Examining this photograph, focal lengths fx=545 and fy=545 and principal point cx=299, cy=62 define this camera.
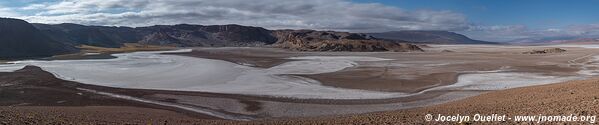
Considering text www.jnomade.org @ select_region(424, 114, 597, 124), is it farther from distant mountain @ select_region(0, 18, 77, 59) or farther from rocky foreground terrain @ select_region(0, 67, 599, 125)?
distant mountain @ select_region(0, 18, 77, 59)

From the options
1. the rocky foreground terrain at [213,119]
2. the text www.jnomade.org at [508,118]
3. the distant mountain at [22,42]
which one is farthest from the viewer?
the distant mountain at [22,42]

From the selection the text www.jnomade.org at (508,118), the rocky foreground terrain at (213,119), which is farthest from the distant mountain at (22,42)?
the text www.jnomade.org at (508,118)

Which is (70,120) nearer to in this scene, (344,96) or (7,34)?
(344,96)

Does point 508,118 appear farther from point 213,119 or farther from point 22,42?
point 22,42

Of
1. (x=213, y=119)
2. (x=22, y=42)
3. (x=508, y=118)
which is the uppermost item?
(x=22, y=42)

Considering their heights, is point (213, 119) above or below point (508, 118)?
below

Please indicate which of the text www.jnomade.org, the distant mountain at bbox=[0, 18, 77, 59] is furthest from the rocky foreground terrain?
the distant mountain at bbox=[0, 18, 77, 59]

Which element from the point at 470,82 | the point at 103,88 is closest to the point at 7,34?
the point at 103,88

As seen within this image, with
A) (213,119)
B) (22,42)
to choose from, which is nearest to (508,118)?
(213,119)

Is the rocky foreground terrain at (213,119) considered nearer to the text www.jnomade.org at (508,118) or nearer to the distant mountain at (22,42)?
the text www.jnomade.org at (508,118)
